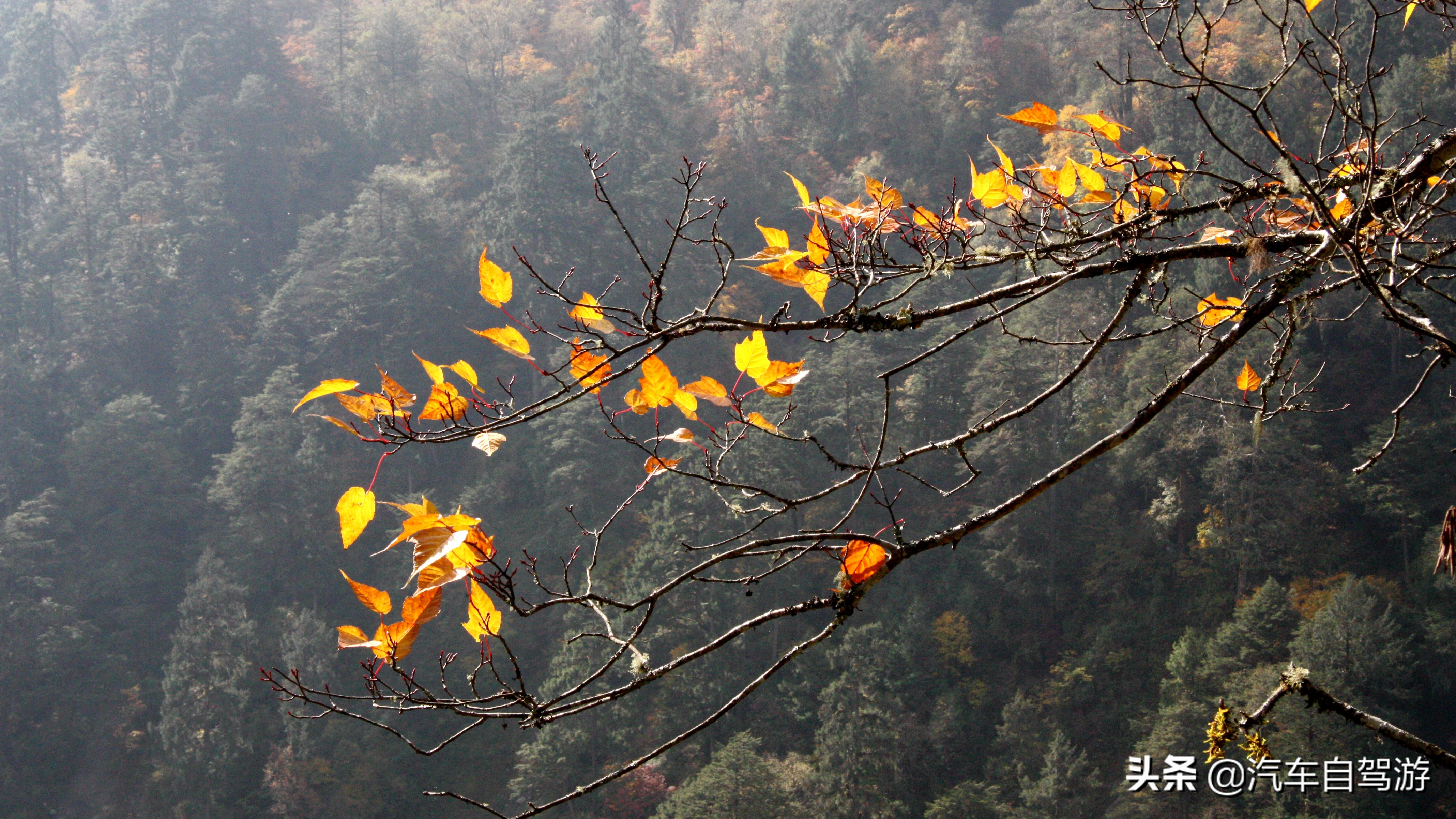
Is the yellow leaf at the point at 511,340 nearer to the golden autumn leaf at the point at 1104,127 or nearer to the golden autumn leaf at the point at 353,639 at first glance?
the golden autumn leaf at the point at 353,639

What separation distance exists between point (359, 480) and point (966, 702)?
391 inches

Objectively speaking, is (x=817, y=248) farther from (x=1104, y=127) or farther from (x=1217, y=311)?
(x=1217, y=311)

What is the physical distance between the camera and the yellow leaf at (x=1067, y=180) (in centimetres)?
96

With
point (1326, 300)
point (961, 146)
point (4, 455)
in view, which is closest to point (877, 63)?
point (961, 146)

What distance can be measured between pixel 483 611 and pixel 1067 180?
0.72 m

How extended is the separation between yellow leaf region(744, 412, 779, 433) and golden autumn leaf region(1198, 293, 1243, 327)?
436mm

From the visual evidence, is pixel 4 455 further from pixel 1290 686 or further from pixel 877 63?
pixel 1290 686

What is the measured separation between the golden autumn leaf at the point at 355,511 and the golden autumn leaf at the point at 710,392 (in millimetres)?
275

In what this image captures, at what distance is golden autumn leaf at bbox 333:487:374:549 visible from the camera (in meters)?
0.73

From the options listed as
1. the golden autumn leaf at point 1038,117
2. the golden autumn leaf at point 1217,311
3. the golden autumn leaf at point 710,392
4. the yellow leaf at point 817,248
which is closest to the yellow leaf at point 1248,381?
the golden autumn leaf at point 1217,311

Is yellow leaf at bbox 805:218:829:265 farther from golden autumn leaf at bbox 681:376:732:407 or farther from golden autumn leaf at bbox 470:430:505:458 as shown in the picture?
golden autumn leaf at bbox 470:430:505:458

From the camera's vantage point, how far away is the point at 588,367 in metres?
0.78

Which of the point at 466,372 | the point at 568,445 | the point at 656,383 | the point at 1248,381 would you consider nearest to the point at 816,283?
the point at 656,383

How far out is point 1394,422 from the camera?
0.99 metres
